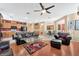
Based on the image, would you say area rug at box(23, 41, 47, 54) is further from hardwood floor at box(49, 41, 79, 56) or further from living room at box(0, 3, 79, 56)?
hardwood floor at box(49, 41, 79, 56)

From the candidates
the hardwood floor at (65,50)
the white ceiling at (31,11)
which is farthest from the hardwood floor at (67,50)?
the white ceiling at (31,11)

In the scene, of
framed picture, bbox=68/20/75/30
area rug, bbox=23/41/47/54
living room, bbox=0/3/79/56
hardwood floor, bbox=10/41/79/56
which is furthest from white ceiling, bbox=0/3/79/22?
hardwood floor, bbox=10/41/79/56

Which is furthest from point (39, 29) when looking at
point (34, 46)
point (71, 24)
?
point (71, 24)

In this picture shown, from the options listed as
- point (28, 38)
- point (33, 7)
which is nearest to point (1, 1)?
point (33, 7)

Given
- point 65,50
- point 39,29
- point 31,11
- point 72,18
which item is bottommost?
point 65,50

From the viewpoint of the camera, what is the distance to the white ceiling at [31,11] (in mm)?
3275

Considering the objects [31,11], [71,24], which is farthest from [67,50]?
[31,11]

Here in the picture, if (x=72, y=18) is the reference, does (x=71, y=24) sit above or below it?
below

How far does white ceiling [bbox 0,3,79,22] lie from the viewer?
10.7 ft

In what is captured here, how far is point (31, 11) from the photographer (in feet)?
10.8

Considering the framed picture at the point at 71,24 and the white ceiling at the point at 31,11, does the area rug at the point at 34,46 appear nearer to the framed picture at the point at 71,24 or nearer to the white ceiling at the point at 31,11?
the white ceiling at the point at 31,11

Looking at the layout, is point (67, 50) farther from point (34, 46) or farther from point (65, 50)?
point (34, 46)

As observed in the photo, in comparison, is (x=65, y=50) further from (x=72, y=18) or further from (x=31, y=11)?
(x=31, y=11)

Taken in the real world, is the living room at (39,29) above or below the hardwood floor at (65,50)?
above
